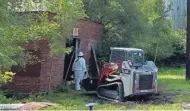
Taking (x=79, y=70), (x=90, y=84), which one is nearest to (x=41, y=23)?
(x=90, y=84)

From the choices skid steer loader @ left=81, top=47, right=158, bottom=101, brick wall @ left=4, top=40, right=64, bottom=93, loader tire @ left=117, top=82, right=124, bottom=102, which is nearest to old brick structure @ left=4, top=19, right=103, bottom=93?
brick wall @ left=4, top=40, right=64, bottom=93

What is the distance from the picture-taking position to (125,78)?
1659 centimetres

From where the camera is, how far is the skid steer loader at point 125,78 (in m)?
16.5

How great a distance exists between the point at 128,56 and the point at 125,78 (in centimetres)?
129

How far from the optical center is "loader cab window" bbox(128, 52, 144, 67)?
57.7ft

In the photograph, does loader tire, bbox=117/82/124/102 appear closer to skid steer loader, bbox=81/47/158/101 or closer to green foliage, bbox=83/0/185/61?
skid steer loader, bbox=81/47/158/101

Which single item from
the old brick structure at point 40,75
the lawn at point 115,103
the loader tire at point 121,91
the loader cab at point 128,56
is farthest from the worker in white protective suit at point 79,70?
the loader tire at point 121,91

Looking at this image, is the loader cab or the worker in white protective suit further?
the worker in white protective suit

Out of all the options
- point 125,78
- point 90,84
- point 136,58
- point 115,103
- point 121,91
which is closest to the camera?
point 115,103

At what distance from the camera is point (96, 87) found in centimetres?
1858

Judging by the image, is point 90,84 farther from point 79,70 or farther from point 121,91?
point 121,91

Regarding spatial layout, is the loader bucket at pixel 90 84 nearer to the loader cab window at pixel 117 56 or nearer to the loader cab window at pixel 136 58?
the loader cab window at pixel 117 56

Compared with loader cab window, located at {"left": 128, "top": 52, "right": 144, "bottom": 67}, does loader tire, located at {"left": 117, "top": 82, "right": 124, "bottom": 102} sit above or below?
below

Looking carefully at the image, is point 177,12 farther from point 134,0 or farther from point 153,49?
point 134,0
